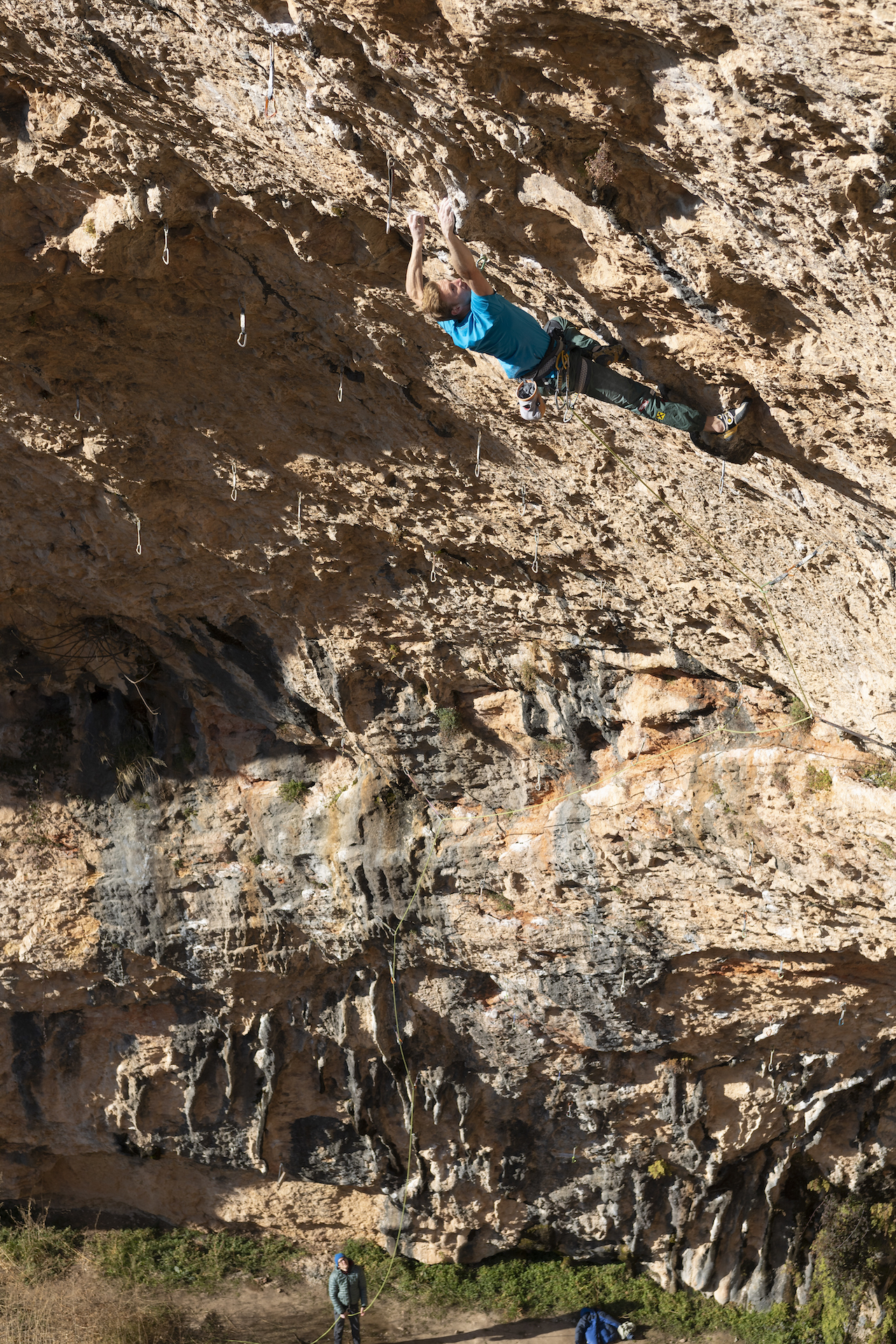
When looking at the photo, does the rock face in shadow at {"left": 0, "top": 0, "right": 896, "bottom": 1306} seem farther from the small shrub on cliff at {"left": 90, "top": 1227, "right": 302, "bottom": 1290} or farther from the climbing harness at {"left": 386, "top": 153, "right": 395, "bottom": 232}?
the small shrub on cliff at {"left": 90, "top": 1227, "right": 302, "bottom": 1290}

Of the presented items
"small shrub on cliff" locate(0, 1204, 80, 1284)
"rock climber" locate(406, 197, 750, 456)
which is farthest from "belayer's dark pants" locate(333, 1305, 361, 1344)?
"rock climber" locate(406, 197, 750, 456)

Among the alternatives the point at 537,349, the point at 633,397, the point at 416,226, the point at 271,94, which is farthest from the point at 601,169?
the point at 271,94

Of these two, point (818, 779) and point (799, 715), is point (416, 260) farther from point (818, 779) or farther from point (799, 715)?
point (818, 779)

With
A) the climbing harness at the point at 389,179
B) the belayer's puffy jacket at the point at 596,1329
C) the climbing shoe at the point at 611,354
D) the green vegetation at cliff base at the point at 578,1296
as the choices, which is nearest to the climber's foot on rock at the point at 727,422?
the climbing shoe at the point at 611,354

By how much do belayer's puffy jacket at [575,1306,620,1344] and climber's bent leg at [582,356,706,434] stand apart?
9.23 meters

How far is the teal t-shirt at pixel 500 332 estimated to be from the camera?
3.65 m

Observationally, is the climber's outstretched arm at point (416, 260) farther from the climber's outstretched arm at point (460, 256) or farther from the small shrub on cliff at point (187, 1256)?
the small shrub on cliff at point (187, 1256)

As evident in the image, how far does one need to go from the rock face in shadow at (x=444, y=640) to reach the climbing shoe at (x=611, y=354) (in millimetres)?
41

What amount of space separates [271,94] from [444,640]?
4055 millimetres

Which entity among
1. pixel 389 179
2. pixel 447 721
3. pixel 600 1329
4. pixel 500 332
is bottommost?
pixel 600 1329

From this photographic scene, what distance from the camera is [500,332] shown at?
147 inches

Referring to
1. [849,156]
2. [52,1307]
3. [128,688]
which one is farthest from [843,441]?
[52,1307]

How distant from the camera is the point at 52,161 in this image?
431cm

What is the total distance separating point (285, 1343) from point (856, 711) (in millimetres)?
8593
